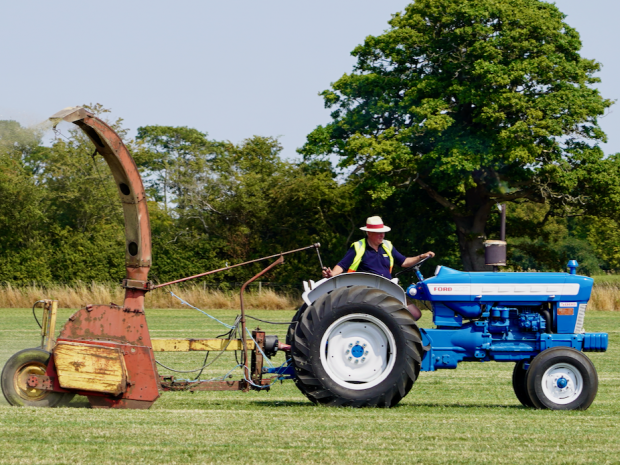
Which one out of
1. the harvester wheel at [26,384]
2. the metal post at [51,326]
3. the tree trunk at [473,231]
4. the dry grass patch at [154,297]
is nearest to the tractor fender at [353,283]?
the metal post at [51,326]

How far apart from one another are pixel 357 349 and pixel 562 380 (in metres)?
1.88

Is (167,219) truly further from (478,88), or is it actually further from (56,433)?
(56,433)

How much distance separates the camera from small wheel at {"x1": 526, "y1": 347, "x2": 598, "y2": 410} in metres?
7.63

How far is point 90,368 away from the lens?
7.01 metres

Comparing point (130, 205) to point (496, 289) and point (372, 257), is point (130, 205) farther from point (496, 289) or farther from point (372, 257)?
point (496, 289)

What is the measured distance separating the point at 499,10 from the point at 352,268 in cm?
2479

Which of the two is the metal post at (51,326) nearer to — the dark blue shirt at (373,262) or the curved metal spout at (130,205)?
the curved metal spout at (130,205)

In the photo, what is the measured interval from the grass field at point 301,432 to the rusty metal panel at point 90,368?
0.23 metres

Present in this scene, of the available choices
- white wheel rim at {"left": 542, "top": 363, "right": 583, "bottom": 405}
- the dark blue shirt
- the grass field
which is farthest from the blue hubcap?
white wheel rim at {"left": 542, "top": 363, "right": 583, "bottom": 405}

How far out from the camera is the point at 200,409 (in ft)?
24.3

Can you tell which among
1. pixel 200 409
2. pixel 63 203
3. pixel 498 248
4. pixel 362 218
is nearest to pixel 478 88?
pixel 362 218

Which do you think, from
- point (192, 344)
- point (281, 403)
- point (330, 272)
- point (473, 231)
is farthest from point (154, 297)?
point (330, 272)

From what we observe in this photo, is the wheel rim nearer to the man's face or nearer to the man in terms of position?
the man

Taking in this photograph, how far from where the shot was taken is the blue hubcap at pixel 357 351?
7.56 m
